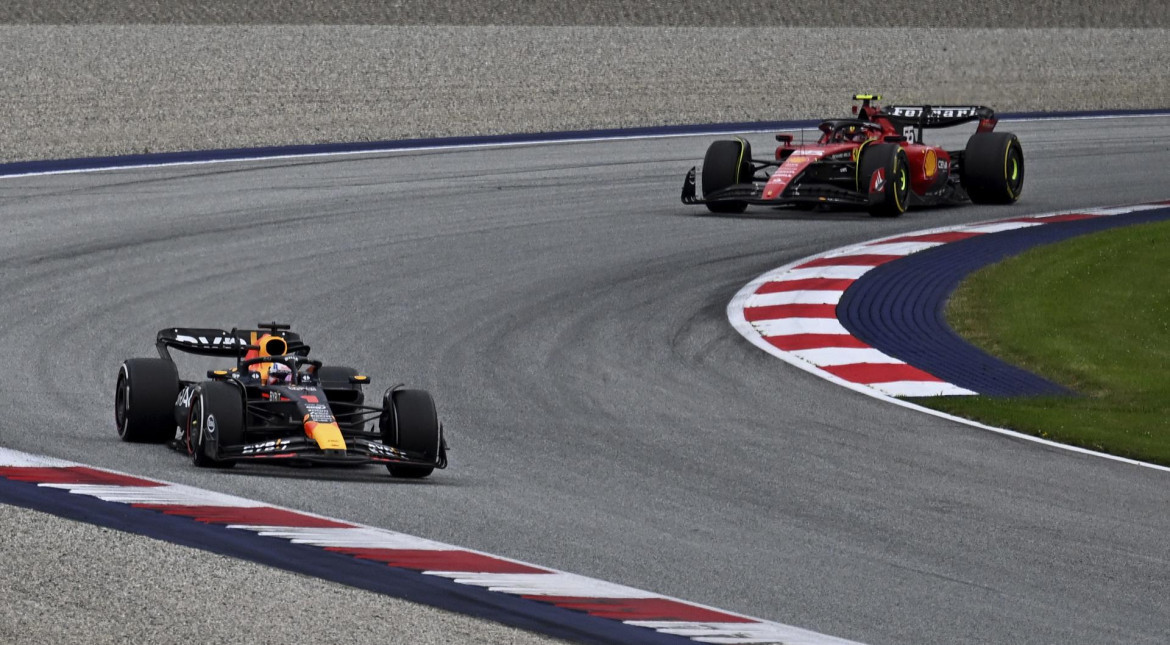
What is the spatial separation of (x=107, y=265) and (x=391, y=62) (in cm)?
1640

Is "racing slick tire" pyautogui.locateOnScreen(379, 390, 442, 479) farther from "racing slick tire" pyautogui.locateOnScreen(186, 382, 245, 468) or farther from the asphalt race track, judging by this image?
"racing slick tire" pyautogui.locateOnScreen(186, 382, 245, 468)

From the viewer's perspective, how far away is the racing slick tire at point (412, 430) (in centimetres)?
827

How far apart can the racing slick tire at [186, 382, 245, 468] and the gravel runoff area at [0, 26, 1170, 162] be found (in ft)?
43.7

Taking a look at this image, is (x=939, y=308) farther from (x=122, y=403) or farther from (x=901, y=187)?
(x=122, y=403)

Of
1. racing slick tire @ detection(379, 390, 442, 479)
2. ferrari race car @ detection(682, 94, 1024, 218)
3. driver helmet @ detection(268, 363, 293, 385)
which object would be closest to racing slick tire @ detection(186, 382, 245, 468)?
driver helmet @ detection(268, 363, 293, 385)

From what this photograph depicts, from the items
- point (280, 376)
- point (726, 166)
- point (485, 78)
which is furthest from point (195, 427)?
point (485, 78)

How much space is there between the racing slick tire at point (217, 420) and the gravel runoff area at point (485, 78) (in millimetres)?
13319

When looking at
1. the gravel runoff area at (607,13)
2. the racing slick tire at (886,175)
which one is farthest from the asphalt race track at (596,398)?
the gravel runoff area at (607,13)

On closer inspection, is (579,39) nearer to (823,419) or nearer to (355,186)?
(355,186)

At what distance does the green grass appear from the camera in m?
9.77

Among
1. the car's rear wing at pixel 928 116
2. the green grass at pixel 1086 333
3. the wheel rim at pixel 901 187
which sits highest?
the car's rear wing at pixel 928 116

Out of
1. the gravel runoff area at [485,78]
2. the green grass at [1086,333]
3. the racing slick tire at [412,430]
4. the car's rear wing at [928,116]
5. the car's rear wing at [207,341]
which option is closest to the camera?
the racing slick tire at [412,430]

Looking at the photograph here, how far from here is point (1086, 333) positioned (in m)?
12.5

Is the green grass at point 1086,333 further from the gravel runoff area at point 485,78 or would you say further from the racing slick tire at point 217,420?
the gravel runoff area at point 485,78
